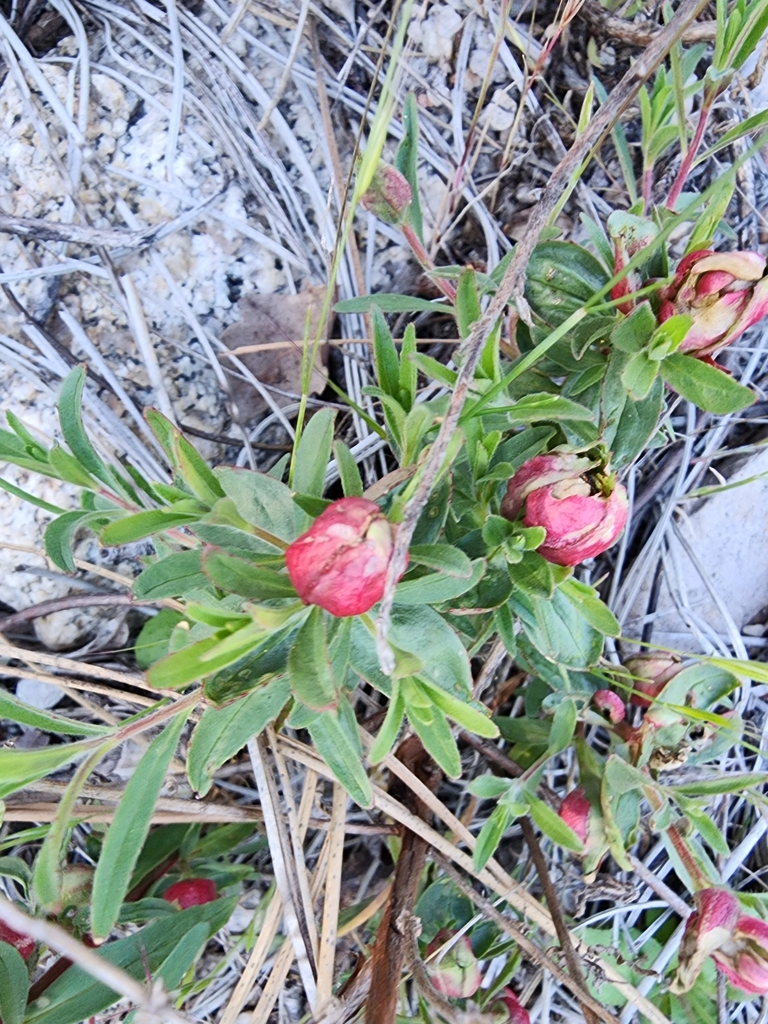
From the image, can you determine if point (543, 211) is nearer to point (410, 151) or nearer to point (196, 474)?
point (410, 151)

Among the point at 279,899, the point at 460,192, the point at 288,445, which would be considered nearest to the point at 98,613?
the point at 288,445

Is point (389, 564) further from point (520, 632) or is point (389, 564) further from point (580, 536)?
point (520, 632)

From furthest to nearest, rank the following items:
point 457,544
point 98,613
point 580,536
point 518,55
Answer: point 518,55, point 98,613, point 457,544, point 580,536

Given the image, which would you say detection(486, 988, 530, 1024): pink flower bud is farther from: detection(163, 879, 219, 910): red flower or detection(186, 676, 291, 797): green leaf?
detection(186, 676, 291, 797): green leaf

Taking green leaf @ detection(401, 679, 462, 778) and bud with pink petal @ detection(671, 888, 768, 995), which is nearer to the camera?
green leaf @ detection(401, 679, 462, 778)

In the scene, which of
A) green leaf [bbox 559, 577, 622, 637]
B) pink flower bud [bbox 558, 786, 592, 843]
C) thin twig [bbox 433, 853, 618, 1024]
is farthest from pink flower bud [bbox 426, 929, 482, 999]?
green leaf [bbox 559, 577, 622, 637]

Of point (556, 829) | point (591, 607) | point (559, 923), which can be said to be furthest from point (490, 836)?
point (591, 607)

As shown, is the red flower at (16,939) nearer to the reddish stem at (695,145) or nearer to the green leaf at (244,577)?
the green leaf at (244,577)
